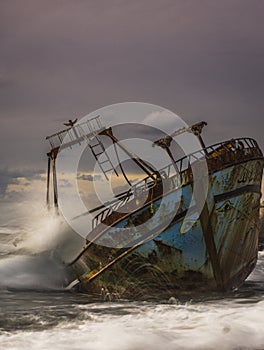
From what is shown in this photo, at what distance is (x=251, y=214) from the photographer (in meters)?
15.9

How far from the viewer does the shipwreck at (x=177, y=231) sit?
13.7 metres

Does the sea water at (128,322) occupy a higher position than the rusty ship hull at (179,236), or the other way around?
the rusty ship hull at (179,236)

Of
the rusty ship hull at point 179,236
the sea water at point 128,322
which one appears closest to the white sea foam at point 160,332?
the sea water at point 128,322

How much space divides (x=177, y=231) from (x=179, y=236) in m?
0.19

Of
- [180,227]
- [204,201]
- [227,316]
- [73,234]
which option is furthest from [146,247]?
[73,234]

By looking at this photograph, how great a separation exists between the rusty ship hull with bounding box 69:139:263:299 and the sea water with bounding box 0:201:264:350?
1.96 ft

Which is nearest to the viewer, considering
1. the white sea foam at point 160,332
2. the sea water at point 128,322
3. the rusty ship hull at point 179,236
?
the white sea foam at point 160,332

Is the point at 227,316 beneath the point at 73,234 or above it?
beneath

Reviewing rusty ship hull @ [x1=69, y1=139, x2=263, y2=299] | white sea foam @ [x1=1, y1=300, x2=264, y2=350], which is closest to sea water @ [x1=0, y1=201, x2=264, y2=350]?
white sea foam @ [x1=1, y1=300, x2=264, y2=350]

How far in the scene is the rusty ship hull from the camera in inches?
539

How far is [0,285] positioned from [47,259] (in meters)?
2.69

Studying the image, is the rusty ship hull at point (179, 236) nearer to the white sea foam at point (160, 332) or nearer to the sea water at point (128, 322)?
the sea water at point (128, 322)

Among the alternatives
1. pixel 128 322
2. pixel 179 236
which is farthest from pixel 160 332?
→ pixel 179 236

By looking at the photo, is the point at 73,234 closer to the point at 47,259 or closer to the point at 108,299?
the point at 47,259
